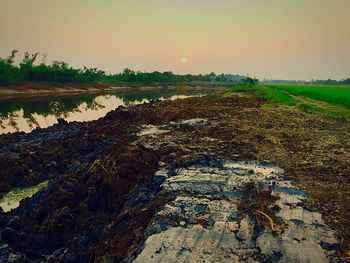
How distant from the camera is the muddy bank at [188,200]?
5320mm

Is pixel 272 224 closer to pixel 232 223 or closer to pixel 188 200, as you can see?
pixel 232 223

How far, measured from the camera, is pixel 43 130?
68.0ft

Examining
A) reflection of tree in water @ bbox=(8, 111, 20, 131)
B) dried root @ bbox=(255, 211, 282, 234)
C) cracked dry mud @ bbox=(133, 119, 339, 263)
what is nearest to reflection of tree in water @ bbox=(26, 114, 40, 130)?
reflection of tree in water @ bbox=(8, 111, 20, 131)

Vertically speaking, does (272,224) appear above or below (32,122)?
above

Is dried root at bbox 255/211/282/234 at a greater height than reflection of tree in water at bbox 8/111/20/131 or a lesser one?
greater

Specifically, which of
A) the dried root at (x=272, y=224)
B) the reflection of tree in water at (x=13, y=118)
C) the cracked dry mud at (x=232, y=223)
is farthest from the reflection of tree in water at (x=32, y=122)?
the dried root at (x=272, y=224)

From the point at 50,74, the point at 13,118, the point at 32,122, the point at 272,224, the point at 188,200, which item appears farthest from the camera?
the point at 50,74

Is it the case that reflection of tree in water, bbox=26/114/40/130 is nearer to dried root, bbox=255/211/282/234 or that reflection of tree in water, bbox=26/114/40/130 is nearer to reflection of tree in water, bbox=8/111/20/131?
reflection of tree in water, bbox=8/111/20/131

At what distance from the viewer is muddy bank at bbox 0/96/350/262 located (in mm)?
5320

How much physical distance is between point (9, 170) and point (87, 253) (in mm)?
7384

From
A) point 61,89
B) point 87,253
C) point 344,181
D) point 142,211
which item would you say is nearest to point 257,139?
point 344,181

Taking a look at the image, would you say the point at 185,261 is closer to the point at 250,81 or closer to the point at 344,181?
the point at 344,181

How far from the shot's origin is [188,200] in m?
6.48

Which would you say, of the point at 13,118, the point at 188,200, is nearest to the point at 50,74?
the point at 13,118
